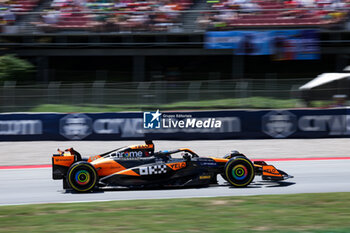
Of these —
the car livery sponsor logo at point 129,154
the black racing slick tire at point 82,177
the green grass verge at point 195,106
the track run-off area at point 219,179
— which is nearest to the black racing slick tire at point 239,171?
the track run-off area at point 219,179

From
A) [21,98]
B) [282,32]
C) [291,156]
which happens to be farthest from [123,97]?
[282,32]

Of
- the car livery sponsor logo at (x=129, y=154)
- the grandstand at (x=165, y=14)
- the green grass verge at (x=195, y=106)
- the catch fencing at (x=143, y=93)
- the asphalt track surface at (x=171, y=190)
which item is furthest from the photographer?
the grandstand at (x=165, y=14)

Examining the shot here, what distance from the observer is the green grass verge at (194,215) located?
7711mm

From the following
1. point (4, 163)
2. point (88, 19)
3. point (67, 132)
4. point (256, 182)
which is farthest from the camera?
point (88, 19)

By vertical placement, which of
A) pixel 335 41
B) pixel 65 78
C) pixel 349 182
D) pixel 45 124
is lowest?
pixel 349 182

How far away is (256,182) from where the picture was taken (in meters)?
11.6

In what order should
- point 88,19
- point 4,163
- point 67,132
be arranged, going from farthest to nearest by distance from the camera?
point 88,19 < point 67,132 < point 4,163

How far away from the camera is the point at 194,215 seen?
848cm

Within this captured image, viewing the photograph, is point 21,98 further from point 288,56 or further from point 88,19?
point 288,56

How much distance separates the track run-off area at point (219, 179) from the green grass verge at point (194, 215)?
80cm

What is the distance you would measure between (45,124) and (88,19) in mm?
8042

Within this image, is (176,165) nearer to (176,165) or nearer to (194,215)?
(176,165)

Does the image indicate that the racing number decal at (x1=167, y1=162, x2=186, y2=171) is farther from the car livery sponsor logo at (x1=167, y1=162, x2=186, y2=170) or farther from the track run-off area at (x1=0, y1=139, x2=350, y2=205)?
the track run-off area at (x1=0, y1=139, x2=350, y2=205)

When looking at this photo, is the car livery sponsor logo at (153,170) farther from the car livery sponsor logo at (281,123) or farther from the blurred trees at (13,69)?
the blurred trees at (13,69)
